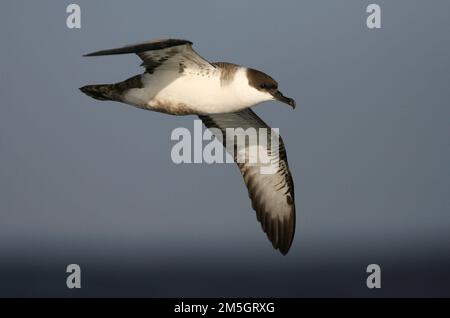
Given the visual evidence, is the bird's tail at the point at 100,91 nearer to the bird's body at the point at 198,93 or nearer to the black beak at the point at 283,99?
the bird's body at the point at 198,93

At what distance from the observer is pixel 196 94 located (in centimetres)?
1344

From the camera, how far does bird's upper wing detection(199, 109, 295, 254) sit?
623 inches

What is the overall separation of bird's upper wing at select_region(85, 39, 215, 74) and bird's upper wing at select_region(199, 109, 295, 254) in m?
2.27

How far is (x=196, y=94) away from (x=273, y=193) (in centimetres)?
312

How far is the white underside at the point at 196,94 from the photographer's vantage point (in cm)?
1338

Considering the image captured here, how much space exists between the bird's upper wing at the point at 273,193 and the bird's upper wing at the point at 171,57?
227 cm

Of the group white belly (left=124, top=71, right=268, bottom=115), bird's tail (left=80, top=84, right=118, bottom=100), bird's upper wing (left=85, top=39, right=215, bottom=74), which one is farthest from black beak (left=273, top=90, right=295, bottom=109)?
bird's tail (left=80, top=84, right=118, bottom=100)

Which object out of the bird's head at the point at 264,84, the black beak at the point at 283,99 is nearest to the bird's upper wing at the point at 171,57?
the bird's head at the point at 264,84

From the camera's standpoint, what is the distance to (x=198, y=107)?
44.2ft

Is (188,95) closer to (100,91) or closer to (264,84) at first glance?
(264,84)

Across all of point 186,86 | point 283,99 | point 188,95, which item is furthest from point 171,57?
point 283,99
